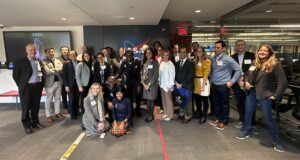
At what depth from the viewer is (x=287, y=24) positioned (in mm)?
3641

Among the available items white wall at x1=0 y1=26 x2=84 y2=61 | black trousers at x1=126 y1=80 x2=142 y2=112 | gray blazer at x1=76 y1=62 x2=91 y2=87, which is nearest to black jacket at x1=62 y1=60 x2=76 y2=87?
gray blazer at x1=76 y1=62 x2=91 y2=87

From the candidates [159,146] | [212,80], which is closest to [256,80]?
[212,80]

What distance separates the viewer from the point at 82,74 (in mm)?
4016

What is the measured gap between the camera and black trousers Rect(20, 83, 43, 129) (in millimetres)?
3445

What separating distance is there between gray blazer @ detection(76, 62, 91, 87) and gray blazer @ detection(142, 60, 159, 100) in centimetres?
115

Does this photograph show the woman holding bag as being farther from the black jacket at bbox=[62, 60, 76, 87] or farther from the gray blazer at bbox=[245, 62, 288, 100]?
the black jacket at bbox=[62, 60, 76, 87]

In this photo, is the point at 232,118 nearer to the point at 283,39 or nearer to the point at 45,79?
the point at 283,39

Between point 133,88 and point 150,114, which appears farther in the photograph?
point 133,88

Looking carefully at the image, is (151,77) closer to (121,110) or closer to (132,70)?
(132,70)

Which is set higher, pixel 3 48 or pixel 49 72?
pixel 3 48

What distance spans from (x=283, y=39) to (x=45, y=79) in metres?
4.63

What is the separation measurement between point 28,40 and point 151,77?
4.44m

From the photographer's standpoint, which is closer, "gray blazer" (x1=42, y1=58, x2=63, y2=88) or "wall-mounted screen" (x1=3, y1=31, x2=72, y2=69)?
"gray blazer" (x1=42, y1=58, x2=63, y2=88)

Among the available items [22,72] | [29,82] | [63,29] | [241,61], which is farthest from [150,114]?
[63,29]
